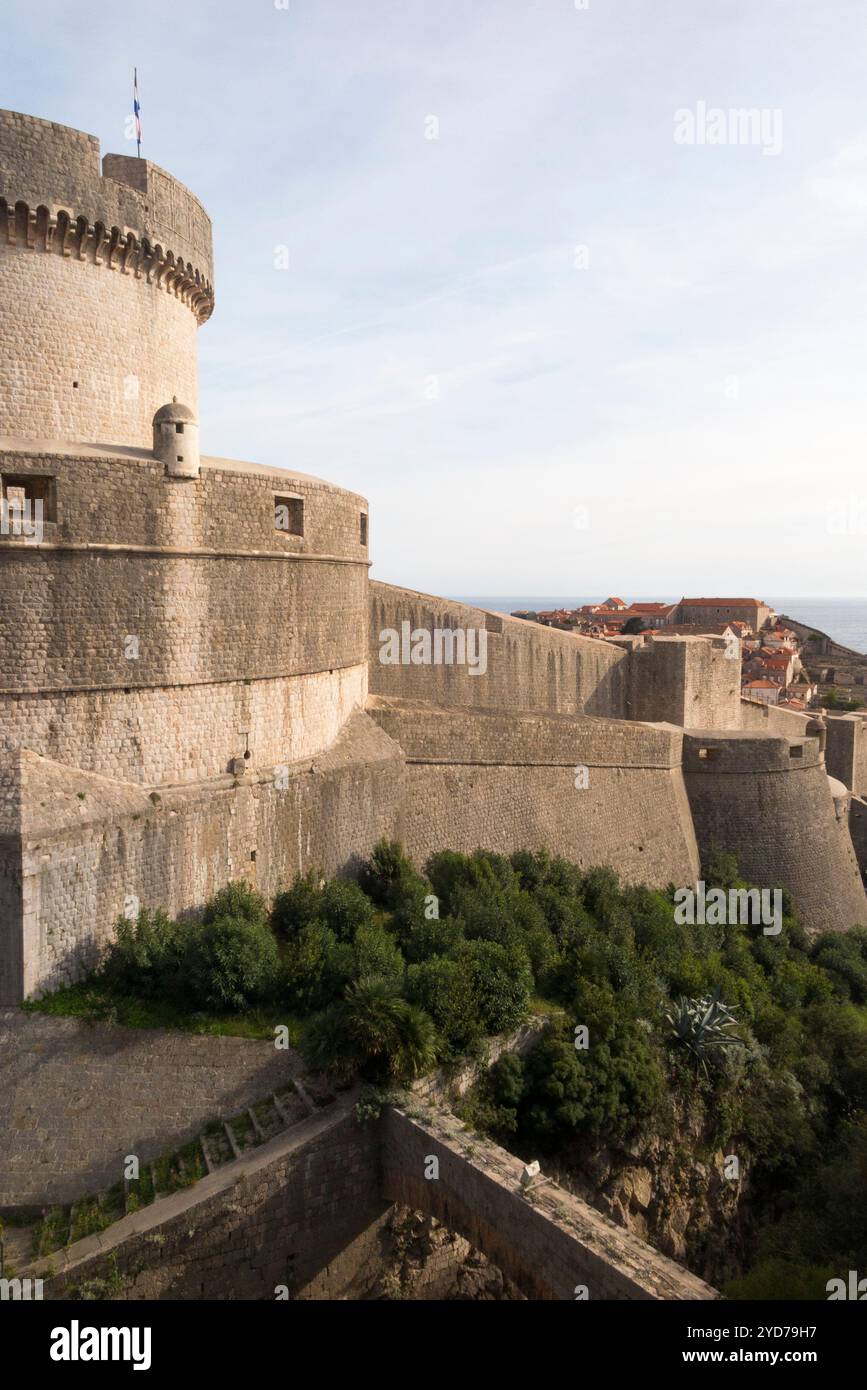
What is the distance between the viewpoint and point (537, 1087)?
11.7 metres

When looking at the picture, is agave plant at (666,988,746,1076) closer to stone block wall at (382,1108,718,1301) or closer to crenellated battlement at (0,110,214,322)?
stone block wall at (382,1108,718,1301)

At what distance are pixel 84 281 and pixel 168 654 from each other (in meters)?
5.62

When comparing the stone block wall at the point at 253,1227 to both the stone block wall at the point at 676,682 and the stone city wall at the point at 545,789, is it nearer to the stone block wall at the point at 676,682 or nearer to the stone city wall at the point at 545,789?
the stone city wall at the point at 545,789

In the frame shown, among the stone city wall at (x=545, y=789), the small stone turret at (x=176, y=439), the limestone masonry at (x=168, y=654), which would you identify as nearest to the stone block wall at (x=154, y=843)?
the limestone masonry at (x=168, y=654)

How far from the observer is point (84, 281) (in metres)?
12.9

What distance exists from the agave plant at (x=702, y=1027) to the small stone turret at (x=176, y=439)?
34.5 feet

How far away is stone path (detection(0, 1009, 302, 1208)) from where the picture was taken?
10.2 meters

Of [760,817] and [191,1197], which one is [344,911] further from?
[760,817]

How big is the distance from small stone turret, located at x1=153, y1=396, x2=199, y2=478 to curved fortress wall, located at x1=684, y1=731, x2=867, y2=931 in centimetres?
1275

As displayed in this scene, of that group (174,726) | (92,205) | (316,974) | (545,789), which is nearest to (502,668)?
(545,789)
